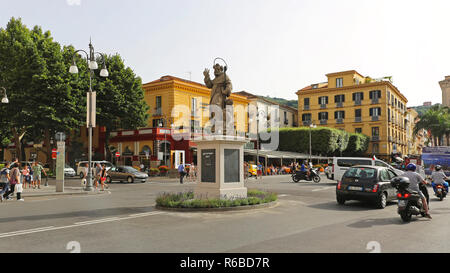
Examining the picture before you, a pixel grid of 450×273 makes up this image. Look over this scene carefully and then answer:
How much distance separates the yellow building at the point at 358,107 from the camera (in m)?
63.1

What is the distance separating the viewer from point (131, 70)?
41.5 m

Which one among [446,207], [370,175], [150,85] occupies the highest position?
[150,85]

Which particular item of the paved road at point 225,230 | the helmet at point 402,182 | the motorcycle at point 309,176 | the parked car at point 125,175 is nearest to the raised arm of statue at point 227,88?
the paved road at point 225,230

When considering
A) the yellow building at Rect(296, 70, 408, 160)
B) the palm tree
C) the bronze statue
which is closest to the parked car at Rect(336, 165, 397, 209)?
the bronze statue

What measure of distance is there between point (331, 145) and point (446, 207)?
1671 inches

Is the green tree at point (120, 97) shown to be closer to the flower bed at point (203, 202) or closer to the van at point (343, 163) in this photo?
the van at point (343, 163)

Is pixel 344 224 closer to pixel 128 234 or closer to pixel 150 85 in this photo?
pixel 128 234

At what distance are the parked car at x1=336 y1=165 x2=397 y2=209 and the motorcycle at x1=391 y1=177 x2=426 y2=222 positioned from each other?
2778 mm

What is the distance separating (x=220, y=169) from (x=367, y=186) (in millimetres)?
5101

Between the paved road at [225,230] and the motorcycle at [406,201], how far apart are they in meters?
0.27

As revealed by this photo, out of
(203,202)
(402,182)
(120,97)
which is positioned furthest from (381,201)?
(120,97)

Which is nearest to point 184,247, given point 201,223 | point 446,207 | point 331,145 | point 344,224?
point 201,223

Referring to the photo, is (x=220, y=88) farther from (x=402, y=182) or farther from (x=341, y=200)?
(x=402, y=182)

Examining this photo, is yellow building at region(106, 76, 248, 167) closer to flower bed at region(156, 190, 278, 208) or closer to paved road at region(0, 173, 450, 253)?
flower bed at region(156, 190, 278, 208)
